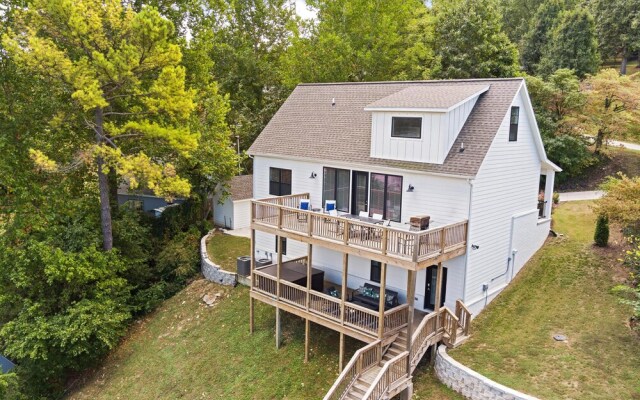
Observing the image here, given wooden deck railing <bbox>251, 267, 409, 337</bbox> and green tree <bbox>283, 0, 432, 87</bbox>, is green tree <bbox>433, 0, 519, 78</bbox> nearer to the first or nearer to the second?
green tree <bbox>283, 0, 432, 87</bbox>

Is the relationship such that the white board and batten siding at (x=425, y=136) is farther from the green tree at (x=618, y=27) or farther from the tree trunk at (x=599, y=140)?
the green tree at (x=618, y=27)

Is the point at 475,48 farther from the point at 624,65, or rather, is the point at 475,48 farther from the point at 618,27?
the point at 624,65

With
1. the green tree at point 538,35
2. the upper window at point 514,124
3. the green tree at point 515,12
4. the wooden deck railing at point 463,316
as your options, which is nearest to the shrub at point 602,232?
the upper window at point 514,124

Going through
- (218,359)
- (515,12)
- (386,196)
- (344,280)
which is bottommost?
(218,359)

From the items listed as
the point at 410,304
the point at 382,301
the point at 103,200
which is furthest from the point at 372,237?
the point at 103,200

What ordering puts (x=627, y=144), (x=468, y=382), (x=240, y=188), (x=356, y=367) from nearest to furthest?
(x=468, y=382), (x=356, y=367), (x=240, y=188), (x=627, y=144)

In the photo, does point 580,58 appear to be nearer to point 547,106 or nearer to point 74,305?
point 547,106

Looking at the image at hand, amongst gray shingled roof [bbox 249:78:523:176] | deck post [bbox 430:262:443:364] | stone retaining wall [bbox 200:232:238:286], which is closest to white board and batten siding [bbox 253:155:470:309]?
gray shingled roof [bbox 249:78:523:176]
